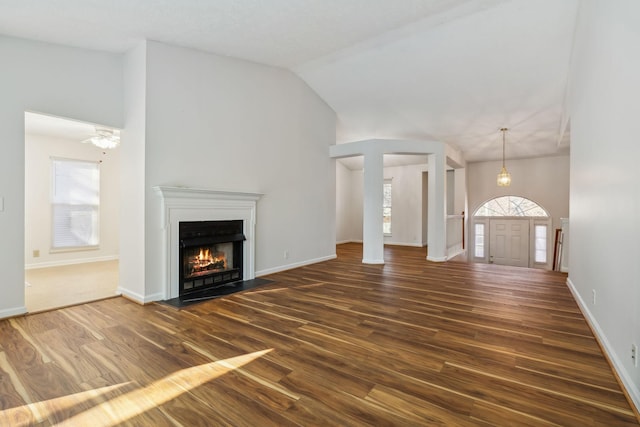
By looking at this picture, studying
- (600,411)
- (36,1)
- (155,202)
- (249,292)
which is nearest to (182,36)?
(36,1)

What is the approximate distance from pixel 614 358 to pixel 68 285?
596 cm

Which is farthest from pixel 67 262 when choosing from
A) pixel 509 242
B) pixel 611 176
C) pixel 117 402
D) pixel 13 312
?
pixel 509 242

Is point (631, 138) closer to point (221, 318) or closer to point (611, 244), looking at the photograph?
point (611, 244)

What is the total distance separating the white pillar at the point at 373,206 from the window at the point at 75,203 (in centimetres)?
551

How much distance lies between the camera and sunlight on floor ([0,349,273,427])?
1.58 meters

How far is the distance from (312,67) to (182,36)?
2305mm

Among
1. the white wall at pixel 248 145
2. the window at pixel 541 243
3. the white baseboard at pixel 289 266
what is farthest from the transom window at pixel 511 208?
the white baseboard at pixel 289 266

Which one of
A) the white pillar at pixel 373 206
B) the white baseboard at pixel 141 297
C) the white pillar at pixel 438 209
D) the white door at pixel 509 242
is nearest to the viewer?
the white baseboard at pixel 141 297

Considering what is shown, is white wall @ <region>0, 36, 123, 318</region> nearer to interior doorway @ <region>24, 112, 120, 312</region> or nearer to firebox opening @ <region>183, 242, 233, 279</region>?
interior doorway @ <region>24, 112, 120, 312</region>

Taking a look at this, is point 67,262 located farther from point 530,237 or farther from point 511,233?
point 530,237

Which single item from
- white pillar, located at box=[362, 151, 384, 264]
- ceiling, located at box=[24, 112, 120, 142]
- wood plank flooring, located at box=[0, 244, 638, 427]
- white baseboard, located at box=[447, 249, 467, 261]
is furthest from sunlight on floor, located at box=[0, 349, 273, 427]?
white baseboard, located at box=[447, 249, 467, 261]

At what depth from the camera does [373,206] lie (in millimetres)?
5973

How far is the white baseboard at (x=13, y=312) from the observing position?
9.78 feet

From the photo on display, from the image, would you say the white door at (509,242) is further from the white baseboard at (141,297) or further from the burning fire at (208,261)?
the white baseboard at (141,297)
